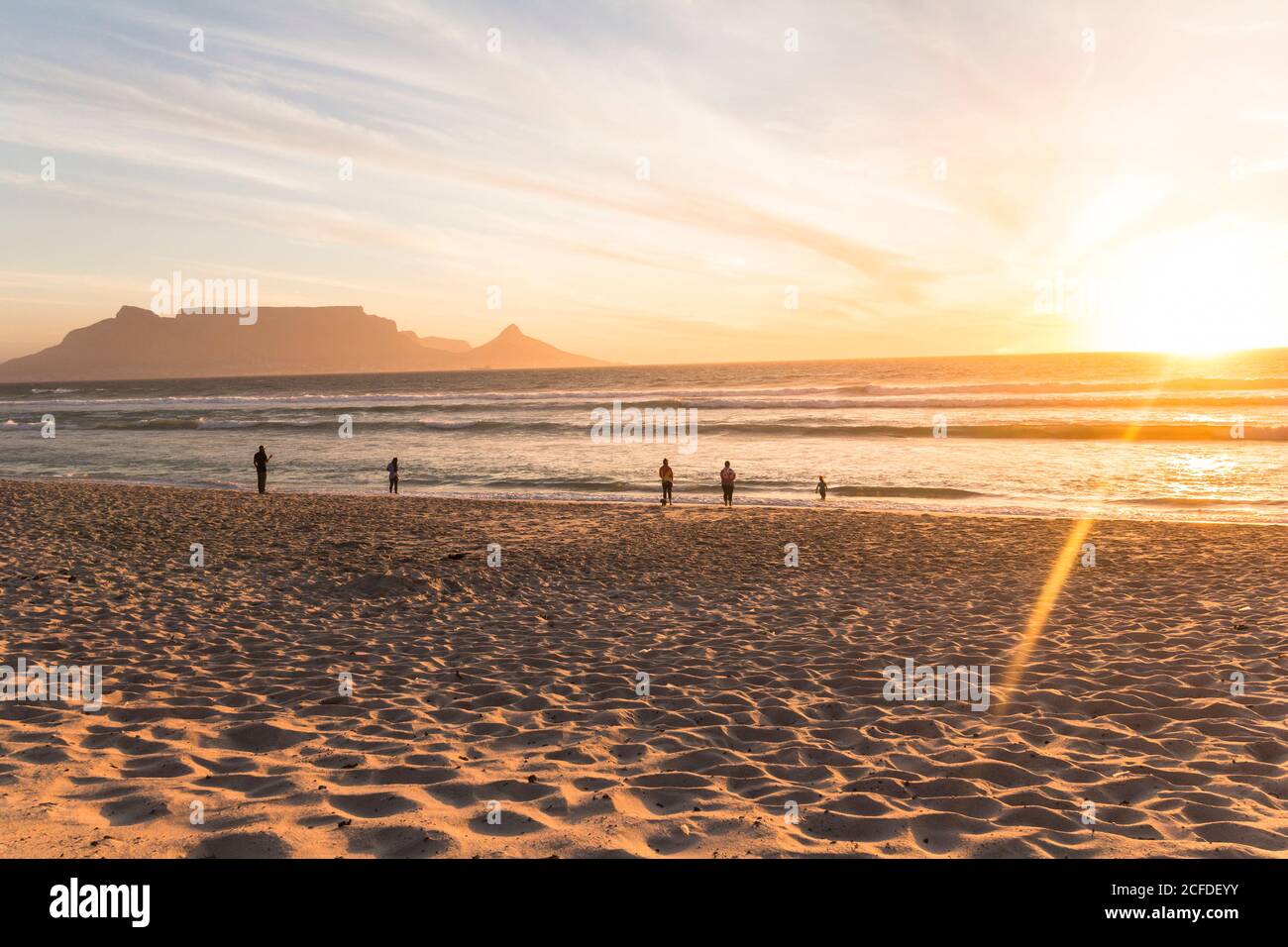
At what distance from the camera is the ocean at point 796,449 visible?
26500 mm

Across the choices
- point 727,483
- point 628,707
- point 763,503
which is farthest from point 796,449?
point 628,707

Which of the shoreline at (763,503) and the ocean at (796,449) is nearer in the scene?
the shoreline at (763,503)

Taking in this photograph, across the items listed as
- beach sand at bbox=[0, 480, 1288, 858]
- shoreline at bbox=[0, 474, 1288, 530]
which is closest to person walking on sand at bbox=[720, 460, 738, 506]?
shoreline at bbox=[0, 474, 1288, 530]

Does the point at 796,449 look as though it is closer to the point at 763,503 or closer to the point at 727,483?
the point at 763,503

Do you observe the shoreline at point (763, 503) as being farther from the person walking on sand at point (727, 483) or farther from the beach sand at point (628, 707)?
the beach sand at point (628, 707)

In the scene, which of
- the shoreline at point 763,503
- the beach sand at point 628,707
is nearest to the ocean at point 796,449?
the shoreline at point 763,503

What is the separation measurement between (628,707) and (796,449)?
35712 mm

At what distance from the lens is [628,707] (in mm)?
7164

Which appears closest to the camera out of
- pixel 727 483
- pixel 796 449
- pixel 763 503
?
pixel 727 483

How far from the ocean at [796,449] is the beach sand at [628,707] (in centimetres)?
1155

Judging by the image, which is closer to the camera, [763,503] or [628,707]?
[628,707]

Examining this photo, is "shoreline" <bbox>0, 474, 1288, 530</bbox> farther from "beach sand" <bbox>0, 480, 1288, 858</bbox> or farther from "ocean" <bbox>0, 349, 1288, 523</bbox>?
"beach sand" <bbox>0, 480, 1288, 858</bbox>

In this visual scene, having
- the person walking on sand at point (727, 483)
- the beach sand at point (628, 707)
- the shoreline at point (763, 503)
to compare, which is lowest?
the beach sand at point (628, 707)

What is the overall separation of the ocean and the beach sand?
11.5 metres
